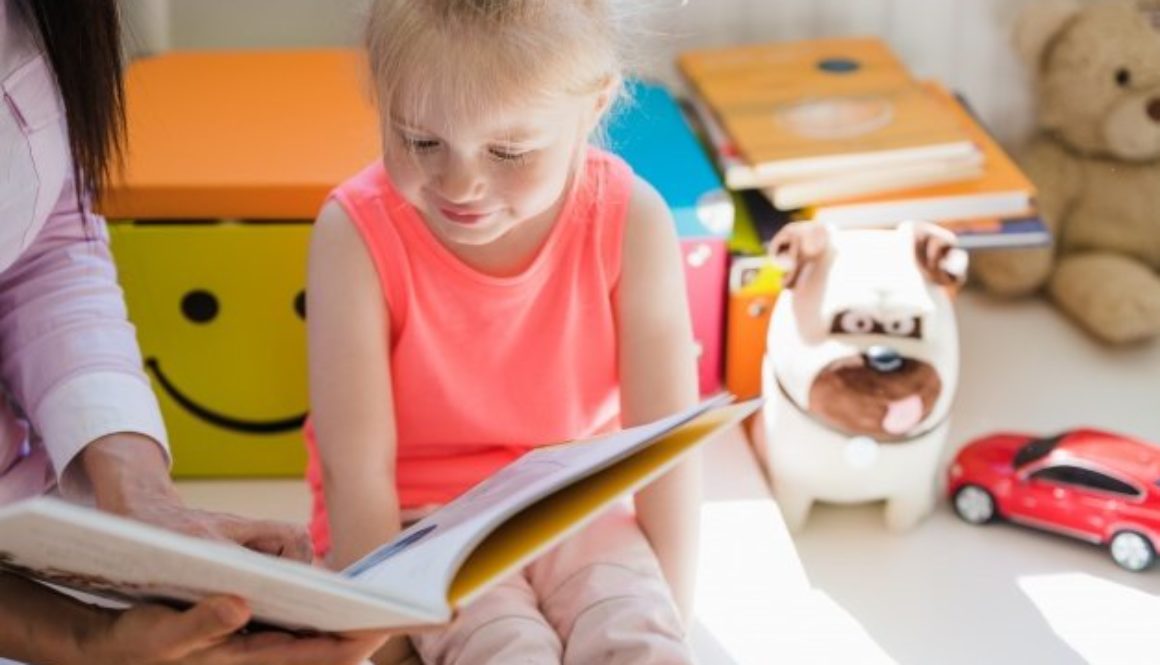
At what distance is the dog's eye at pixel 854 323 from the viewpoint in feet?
3.95

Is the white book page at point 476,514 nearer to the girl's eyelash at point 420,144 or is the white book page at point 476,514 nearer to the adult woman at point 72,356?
the adult woman at point 72,356

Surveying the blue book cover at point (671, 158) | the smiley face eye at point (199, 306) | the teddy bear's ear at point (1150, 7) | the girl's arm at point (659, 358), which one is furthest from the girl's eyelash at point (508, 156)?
the teddy bear's ear at point (1150, 7)

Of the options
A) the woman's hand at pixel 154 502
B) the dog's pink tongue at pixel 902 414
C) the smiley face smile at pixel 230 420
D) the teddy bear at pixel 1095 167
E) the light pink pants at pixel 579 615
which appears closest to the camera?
the woman's hand at pixel 154 502

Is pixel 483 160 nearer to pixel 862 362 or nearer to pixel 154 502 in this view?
pixel 154 502

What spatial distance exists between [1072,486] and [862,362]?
0.22m

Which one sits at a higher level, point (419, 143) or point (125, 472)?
point (419, 143)

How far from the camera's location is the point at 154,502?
32.9 inches

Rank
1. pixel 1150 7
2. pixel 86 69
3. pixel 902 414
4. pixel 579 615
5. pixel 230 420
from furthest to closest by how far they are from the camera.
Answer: pixel 1150 7 < pixel 230 420 < pixel 902 414 < pixel 579 615 < pixel 86 69

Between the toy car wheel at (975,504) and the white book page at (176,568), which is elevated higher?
the white book page at (176,568)

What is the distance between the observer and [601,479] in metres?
0.67

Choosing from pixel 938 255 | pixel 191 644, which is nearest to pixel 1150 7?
pixel 938 255

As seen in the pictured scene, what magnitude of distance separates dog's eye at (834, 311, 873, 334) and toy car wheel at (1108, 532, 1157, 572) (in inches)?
10.9

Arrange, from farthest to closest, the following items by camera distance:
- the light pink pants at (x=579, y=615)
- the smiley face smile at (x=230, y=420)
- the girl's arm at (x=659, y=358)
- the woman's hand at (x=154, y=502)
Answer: the smiley face smile at (x=230, y=420) → the girl's arm at (x=659, y=358) → the light pink pants at (x=579, y=615) → the woman's hand at (x=154, y=502)

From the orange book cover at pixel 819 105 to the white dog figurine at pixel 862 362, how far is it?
0.14m
